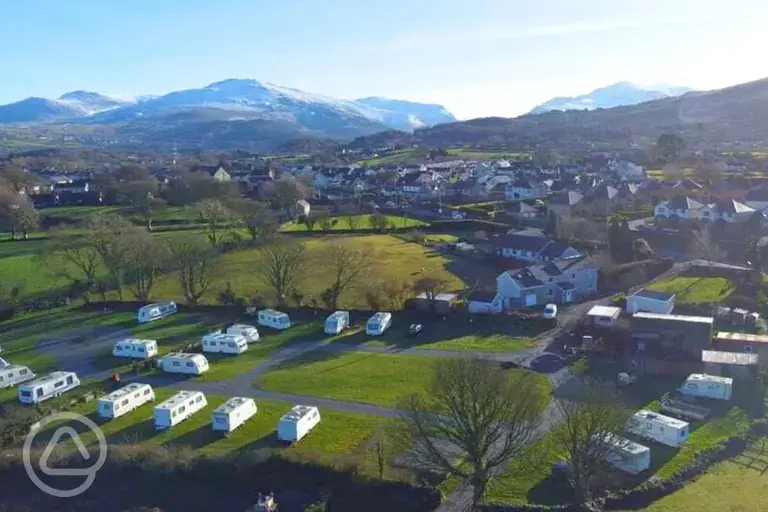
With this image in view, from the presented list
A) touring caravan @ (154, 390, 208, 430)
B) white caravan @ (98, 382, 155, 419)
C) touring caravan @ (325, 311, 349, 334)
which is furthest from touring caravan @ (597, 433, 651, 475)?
white caravan @ (98, 382, 155, 419)

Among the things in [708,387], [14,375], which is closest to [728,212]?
[708,387]

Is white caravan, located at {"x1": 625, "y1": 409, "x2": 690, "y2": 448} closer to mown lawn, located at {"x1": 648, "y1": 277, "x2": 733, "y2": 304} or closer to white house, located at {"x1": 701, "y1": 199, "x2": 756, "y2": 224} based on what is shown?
mown lawn, located at {"x1": 648, "y1": 277, "x2": 733, "y2": 304}

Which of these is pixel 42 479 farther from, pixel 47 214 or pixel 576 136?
pixel 576 136

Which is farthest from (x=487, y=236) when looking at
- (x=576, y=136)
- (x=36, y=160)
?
(x=36, y=160)

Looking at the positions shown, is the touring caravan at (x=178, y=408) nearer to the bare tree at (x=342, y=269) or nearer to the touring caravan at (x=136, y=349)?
the touring caravan at (x=136, y=349)

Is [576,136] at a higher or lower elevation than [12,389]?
higher

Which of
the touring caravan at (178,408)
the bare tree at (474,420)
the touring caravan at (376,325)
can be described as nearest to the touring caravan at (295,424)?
the touring caravan at (178,408)
